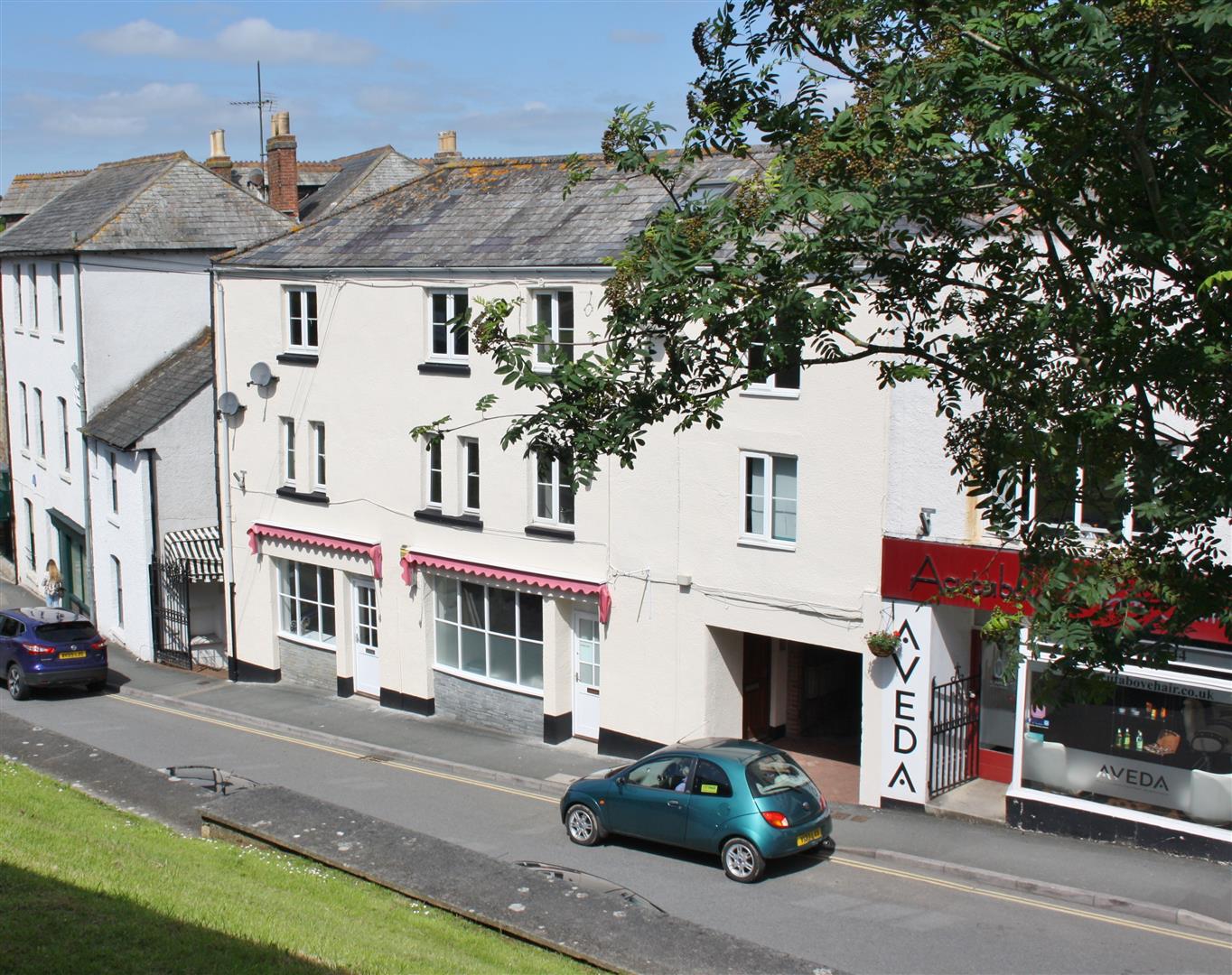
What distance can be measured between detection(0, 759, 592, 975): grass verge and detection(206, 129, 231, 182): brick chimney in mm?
31364

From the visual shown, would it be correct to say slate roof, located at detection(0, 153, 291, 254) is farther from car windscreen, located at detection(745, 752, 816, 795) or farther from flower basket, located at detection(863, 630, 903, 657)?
car windscreen, located at detection(745, 752, 816, 795)

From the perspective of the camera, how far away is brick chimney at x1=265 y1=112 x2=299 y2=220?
36.0 m

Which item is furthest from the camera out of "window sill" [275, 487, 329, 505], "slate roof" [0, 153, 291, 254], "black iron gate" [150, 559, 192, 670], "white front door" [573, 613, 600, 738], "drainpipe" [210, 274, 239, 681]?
"slate roof" [0, 153, 291, 254]

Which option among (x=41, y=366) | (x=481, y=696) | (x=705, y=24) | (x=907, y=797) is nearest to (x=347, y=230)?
(x=481, y=696)

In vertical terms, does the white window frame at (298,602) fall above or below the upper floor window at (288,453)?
below

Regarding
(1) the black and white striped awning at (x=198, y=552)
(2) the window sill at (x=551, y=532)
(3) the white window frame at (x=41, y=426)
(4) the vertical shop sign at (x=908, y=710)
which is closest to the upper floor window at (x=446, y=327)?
(2) the window sill at (x=551, y=532)

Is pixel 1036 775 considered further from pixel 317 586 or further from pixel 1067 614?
pixel 317 586

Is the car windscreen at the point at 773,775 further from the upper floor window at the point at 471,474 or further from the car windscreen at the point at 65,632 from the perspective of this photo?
the car windscreen at the point at 65,632

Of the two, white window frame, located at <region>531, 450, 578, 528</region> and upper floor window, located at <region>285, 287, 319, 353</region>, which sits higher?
upper floor window, located at <region>285, 287, 319, 353</region>

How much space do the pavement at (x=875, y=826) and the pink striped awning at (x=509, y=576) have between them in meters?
2.72

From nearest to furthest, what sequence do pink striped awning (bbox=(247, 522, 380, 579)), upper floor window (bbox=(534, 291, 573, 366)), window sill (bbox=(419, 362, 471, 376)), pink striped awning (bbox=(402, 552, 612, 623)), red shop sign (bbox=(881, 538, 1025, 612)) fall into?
red shop sign (bbox=(881, 538, 1025, 612))
pink striped awning (bbox=(402, 552, 612, 623))
upper floor window (bbox=(534, 291, 573, 366))
window sill (bbox=(419, 362, 471, 376))
pink striped awning (bbox=(247, 522, 380, 579))

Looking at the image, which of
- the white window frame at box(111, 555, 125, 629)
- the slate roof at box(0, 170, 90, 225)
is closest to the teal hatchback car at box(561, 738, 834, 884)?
the white window frame at box(111, 555, 125, 629)

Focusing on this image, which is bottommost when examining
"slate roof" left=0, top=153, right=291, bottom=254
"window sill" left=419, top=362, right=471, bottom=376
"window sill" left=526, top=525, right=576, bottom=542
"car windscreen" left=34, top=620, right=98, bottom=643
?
"car windscreen" left=34, top=620, right=98, bottom=643

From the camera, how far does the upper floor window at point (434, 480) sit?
76.3 ft
